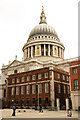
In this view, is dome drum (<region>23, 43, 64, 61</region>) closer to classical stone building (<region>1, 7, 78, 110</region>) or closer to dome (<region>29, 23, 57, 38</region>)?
dome (<region>29, 23, 57, 38</region>)

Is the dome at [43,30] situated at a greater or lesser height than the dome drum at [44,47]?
greater

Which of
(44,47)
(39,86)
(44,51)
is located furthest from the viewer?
(44,47)

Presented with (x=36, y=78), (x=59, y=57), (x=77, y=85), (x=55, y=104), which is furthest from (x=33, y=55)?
(x=77, y=85)

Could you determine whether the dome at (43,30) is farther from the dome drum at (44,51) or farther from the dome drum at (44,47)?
the dome drum at (44,51)

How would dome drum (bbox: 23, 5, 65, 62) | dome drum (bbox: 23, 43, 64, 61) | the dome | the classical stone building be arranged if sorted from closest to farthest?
the classical stone building < dome drum (bbox: 23, 5, 65, 62) < dome drum (bbox: 23, 43, 64, 61) < the dome

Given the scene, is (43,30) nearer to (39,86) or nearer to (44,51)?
(44,51)

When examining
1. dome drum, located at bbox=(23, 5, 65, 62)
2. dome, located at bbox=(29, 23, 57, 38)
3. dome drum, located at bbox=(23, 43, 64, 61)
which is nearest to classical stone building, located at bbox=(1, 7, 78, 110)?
dome drum, located at bbox=(23, 5, 65, 62)

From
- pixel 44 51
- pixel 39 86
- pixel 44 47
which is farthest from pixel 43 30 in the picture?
pixel 39 86

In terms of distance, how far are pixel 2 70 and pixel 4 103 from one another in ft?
93.0

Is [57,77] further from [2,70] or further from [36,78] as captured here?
[2,70]

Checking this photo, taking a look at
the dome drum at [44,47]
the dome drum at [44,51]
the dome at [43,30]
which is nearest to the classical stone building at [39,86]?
the dome drum at [44,47]

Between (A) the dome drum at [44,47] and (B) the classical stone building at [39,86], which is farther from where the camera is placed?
(A) the dome drum at [44,47]

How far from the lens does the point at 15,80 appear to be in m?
53.3

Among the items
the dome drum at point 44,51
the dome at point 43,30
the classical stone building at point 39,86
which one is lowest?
the classical stone building at point 39,86
